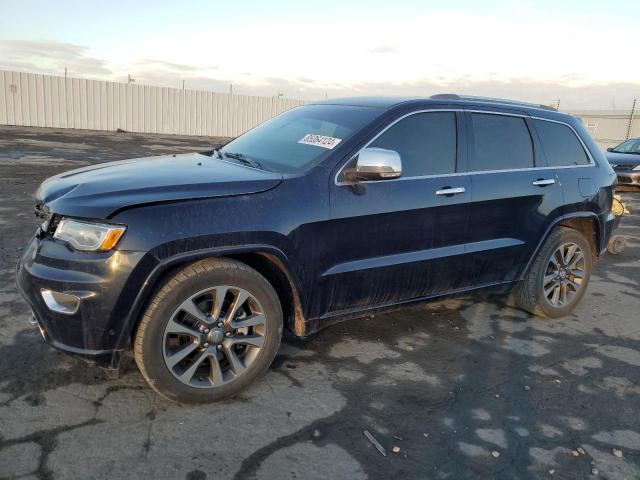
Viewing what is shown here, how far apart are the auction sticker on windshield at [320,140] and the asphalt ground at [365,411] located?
143 cm

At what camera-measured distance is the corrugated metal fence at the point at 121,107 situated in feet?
81.3

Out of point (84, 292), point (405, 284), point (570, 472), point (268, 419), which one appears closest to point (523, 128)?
point (405, 284)

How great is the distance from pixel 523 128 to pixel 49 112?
84.9 ft

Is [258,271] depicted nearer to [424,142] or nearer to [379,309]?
[379,309]

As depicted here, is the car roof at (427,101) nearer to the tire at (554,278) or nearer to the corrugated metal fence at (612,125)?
the tire at (554,278)

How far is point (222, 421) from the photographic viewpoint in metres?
2.96

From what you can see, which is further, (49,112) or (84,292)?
(49,112)

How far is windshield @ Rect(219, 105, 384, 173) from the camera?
11.6 ft

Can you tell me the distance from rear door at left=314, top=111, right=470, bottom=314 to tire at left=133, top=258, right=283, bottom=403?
17.4 inches

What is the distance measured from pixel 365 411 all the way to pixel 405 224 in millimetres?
1218

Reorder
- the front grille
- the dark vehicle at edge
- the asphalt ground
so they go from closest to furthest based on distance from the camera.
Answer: the asphalt ground < the dark vehicle at edge < the front grille

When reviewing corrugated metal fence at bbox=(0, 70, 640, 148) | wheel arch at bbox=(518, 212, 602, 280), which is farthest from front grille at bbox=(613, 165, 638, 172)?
corrugated metal fence at bbox=(0, 70, 640, 148)

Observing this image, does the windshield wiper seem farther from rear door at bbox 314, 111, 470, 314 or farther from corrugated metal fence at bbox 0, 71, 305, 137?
corrugated metal fence at bbox 0, 71, 305, 137

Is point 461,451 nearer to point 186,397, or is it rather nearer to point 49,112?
point 186,397
